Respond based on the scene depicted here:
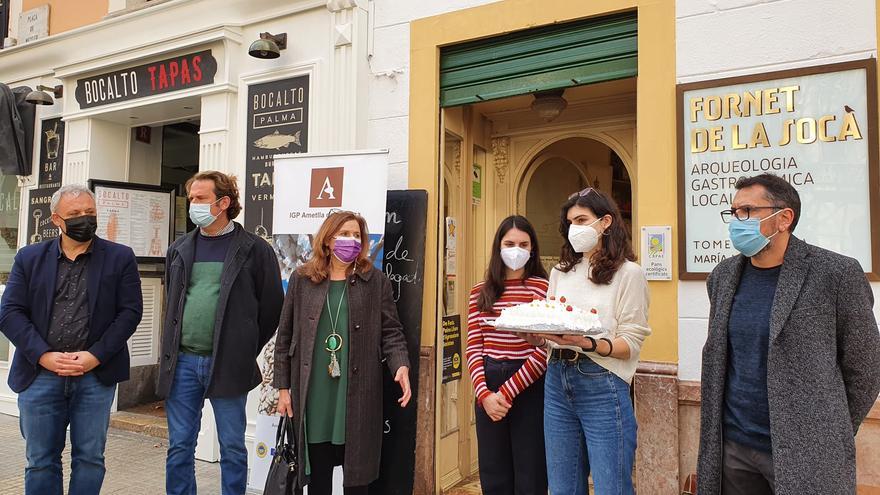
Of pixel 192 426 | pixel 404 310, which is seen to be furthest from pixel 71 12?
pixel 192 426

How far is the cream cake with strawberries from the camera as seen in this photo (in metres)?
2.55

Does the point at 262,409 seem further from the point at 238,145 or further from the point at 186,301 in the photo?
the point at 238,145

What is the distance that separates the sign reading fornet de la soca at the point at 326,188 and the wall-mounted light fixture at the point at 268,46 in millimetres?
1149

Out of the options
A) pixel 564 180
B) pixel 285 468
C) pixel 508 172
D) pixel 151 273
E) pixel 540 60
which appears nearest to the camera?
pixel 285 468

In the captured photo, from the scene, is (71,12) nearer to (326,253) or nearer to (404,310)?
(404,310)

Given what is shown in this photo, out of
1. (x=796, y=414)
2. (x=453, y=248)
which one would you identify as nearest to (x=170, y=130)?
(x=453, y=248)

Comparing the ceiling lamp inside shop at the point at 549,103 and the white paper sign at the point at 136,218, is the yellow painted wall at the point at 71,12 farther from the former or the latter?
the ceiling lamp inside shop at the point at 549,103

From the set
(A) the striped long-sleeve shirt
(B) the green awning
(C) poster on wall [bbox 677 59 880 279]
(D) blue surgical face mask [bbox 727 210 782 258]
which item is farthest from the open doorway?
(D) blue surgical face mask [bbox 727 210 782 258]

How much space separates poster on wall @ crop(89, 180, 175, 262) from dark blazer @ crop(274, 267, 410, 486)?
4.12m

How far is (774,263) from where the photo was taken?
2314mm

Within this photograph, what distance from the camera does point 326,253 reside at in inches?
133

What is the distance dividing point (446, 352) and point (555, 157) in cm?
222

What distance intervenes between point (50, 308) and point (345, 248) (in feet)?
5.62

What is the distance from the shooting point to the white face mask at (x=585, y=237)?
289 cm
